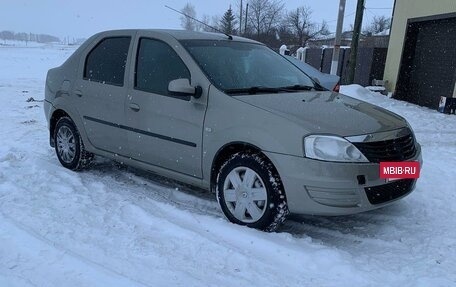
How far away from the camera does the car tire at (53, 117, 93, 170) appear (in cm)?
562

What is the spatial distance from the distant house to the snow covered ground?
8082 mm

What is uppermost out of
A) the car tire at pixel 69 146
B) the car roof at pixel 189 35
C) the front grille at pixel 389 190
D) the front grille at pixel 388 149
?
the car roof at pixel 189 35

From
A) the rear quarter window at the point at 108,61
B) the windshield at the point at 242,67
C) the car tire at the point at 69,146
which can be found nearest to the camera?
the windshield at the point at 242,67

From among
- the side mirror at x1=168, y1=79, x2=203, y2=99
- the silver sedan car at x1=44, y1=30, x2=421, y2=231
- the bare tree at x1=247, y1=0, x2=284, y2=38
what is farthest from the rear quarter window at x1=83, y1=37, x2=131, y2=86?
the bare tree at x1=247, y1=0, x2=284, y2=38

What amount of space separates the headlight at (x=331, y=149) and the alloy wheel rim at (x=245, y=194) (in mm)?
522

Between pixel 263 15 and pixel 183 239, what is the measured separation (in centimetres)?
5398

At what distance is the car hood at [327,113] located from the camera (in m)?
3.71

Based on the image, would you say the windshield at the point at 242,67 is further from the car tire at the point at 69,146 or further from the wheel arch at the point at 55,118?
the wheel arch at the point at 55,118

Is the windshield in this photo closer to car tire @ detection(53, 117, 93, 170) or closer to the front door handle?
the front door handle

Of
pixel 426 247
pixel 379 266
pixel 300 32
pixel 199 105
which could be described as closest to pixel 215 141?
pixel 199 105

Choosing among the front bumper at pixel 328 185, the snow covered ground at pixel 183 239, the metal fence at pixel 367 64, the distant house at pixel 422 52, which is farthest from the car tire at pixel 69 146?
the metal fence at pixel 367 64

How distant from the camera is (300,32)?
2018 inches

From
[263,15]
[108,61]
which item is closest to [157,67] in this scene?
[108,61]

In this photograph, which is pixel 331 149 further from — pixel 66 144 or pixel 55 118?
pixel 55 118
